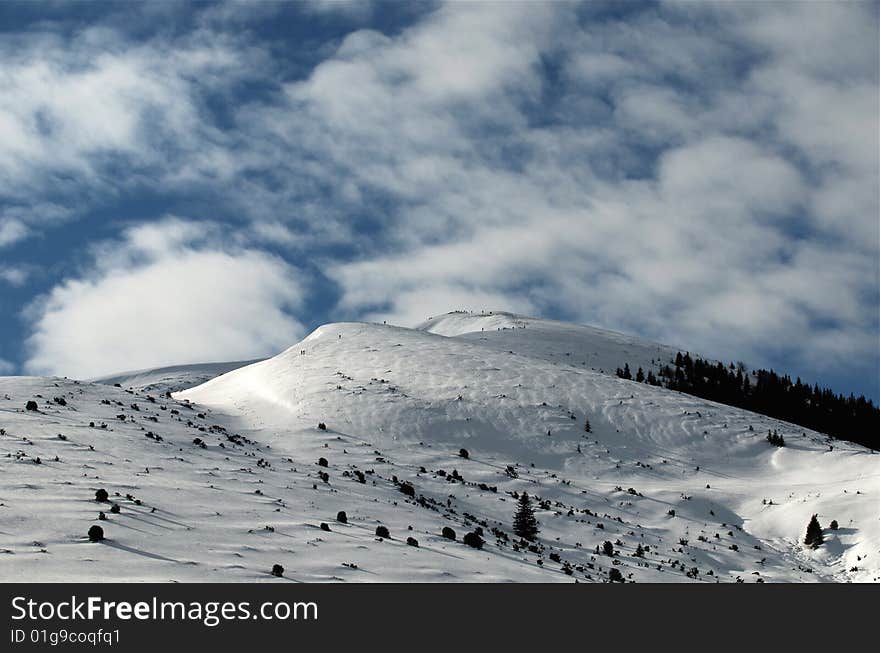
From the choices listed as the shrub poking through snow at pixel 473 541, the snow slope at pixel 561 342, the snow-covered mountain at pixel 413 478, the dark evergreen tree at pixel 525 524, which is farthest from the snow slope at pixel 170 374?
the shrub poking through snow at pixel 473 541

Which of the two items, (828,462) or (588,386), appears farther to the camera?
(588,386)

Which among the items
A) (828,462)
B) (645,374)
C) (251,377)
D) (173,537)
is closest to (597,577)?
(173,537)

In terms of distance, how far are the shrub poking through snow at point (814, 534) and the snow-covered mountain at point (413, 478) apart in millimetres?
481

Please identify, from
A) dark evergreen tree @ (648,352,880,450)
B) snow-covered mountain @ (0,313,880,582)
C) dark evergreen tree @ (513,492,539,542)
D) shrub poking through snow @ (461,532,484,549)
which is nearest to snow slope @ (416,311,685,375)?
dark evergreen tree @ (648,352,880,450)

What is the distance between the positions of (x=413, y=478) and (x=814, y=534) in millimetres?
20577

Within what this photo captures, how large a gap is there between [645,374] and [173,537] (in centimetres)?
9429

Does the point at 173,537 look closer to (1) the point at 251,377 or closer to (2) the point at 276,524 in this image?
(2) the point at 276,524

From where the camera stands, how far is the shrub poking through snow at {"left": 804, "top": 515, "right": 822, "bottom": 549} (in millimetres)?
42031

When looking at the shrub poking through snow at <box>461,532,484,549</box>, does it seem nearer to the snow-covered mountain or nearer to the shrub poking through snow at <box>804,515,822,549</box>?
the snow-covered mountain

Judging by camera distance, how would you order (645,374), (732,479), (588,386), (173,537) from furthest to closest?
(645,374) → (588,386) → (732,479) → (173,537)

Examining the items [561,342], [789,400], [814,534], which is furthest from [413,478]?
[561,342]

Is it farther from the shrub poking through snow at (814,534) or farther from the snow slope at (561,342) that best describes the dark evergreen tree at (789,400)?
the shrub poking through snow at (814,534)

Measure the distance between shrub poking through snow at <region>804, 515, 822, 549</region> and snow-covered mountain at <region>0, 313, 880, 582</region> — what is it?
0.48 metres
